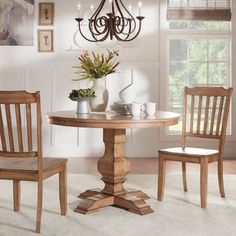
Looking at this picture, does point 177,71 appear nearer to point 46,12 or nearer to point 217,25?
point 217,25

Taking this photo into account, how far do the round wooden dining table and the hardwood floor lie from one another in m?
1.40

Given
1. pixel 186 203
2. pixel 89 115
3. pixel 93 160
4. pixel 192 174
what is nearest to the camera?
pixel 89 115

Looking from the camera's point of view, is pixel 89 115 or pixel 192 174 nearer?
pixel 89 115

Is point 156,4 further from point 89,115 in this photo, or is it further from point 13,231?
point 13,231

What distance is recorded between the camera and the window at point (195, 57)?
622cm

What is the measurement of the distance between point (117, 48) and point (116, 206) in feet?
9.48

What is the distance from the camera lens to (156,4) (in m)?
6.18

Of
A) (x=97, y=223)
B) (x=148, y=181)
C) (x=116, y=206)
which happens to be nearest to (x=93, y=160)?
(x=148, y=181)

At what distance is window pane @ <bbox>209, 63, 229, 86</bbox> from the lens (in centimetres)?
626

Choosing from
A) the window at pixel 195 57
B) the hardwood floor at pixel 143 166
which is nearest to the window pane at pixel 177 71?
the window at pixel 195 57

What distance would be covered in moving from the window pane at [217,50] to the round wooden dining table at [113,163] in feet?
9.19

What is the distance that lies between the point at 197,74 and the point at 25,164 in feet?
11.5

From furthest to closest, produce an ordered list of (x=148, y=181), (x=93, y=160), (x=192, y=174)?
(x=93, y=160) < (x=192, y=174) < (x=148, y=181)

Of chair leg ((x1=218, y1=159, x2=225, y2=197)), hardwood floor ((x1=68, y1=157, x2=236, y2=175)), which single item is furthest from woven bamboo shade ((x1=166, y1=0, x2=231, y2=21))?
chair leg ((x1=218, y1=159, x2=225, y2=197))
